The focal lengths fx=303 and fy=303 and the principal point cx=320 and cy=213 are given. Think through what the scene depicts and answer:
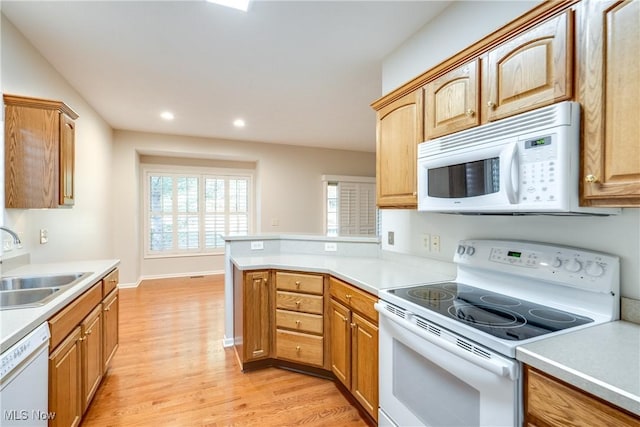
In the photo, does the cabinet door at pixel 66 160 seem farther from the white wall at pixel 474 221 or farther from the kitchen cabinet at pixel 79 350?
the white wall at pixel 474 221

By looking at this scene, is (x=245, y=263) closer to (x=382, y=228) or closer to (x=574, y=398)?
(x=382, y=228)

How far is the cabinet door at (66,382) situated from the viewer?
4.48ft

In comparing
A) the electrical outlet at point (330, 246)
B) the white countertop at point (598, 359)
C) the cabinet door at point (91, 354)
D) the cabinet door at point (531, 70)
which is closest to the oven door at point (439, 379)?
the white countertop at point (598, 359)

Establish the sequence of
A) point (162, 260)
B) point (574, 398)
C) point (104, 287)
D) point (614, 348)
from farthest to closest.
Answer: point (162, 260)
point (104, 287)
point (614, 348)
point (574, 398)

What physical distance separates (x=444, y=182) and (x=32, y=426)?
208cm

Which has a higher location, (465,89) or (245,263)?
(465,89)

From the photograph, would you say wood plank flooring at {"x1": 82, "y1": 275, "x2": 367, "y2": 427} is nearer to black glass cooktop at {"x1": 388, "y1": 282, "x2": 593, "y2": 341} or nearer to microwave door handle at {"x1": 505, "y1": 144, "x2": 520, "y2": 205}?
black glass cooktop at {"x1": 388, "y1": 282, "x2": 593, "y2": 341}

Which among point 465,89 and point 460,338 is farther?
point 465,89

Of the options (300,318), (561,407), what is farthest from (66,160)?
(561,407)

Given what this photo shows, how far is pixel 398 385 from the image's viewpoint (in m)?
1.51

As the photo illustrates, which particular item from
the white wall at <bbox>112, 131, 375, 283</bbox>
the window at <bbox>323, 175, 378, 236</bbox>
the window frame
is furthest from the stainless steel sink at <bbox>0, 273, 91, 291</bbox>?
the window at <bbox>323, 175, 378, 236</bbox>

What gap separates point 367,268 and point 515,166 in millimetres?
1249

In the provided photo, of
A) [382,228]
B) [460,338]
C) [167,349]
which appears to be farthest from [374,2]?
[167,349]

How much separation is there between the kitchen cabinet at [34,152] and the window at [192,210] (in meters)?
3.51
